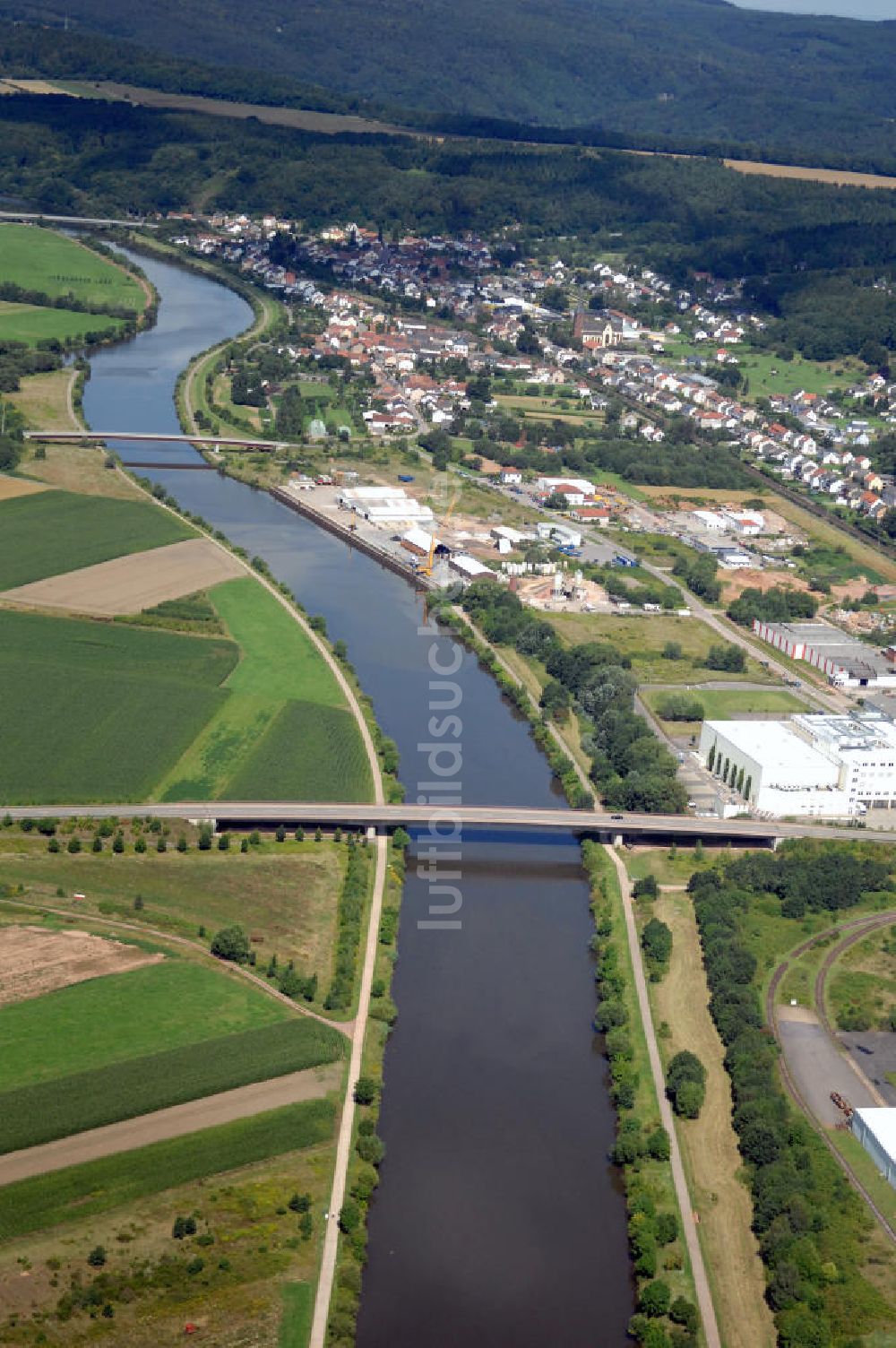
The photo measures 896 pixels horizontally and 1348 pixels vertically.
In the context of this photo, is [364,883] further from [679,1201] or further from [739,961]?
[679,1201]

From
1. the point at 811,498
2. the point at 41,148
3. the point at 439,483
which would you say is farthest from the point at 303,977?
the point at 41,148

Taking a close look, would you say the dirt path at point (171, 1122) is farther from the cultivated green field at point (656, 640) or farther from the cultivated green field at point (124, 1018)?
the cultivated green field at point (656, 640)

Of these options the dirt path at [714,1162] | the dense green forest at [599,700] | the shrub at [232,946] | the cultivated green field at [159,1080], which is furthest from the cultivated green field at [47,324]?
the cultivated green field at [159,1080]

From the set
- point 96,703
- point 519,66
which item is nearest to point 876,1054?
point 96,703

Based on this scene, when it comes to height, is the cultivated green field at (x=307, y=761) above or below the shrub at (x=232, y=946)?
above

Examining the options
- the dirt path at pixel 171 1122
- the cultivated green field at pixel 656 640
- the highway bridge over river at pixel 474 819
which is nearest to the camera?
the dirt path at pixel 171 1122

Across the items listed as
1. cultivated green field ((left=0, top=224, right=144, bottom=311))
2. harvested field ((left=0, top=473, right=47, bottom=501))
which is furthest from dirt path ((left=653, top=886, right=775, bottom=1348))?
cultivated green field ((left=0, top=224, right=144, bottom=311))
